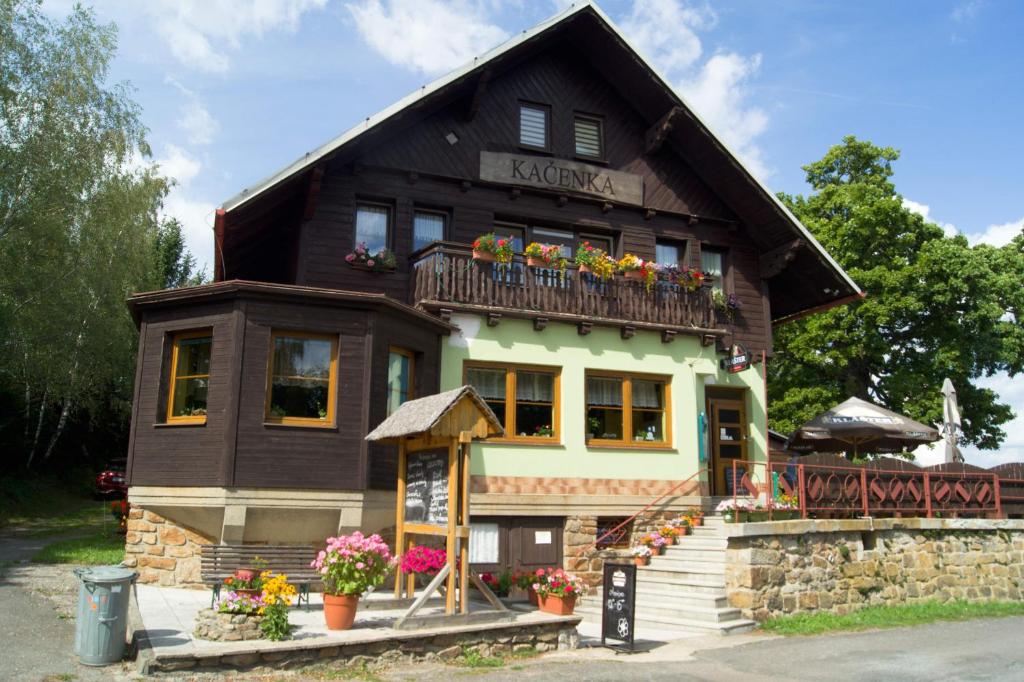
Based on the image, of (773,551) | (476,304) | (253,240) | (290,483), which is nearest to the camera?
(290,483)

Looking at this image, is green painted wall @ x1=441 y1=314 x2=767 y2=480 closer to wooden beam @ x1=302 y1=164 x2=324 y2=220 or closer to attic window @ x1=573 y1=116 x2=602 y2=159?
wooden beam @ x1=302 y1=164 x2=324 y2=220

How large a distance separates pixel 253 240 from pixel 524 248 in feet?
18.3

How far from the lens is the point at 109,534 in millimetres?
20125

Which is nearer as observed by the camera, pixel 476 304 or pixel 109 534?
pixel 476 304

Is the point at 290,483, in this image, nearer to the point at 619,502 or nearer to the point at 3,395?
the point at 619,502

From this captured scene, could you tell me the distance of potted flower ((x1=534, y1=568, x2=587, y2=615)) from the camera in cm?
1155

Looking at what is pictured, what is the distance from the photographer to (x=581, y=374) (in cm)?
1658

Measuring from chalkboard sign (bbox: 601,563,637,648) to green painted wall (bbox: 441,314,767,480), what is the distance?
177 inches

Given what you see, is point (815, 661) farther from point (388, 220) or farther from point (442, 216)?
point (388, 220)

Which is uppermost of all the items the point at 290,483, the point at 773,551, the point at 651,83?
the point at 651,83

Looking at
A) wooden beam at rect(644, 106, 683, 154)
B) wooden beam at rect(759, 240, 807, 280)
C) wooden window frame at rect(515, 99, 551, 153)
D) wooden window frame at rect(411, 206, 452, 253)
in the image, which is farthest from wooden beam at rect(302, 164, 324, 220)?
wooden beam at rect(759, 240, 807, 280)

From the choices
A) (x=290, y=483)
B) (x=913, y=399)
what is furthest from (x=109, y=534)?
(x=913, y=399)

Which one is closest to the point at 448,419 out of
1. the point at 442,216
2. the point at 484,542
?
the point at 484,542

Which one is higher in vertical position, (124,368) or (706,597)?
(124,368)
